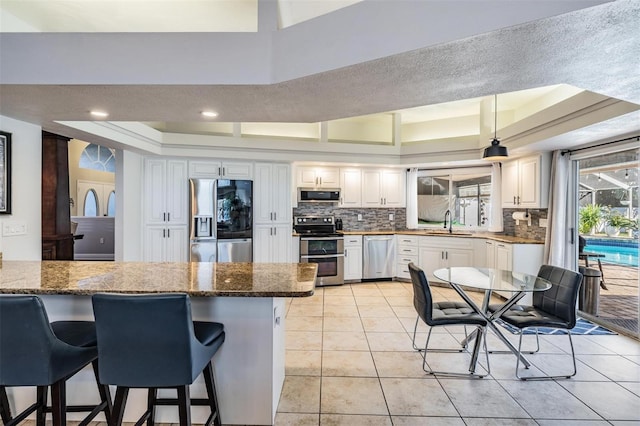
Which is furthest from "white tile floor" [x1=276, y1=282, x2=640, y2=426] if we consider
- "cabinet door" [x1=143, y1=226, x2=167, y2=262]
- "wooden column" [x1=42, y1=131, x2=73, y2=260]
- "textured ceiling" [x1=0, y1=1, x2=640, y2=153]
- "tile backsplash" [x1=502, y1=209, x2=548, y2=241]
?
"wooden column" [x1=42, y1=131, x2=73, y2=260]

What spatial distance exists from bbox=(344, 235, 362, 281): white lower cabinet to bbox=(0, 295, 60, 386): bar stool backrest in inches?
182

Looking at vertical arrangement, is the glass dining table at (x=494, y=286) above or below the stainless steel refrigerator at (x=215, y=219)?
below

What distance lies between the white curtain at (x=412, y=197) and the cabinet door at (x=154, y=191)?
415cm

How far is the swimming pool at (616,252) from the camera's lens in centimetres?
373

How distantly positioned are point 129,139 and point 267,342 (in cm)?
331

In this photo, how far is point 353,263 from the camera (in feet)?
19.5

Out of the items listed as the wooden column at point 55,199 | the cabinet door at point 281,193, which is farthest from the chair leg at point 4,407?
the cabinet door at point 281,193

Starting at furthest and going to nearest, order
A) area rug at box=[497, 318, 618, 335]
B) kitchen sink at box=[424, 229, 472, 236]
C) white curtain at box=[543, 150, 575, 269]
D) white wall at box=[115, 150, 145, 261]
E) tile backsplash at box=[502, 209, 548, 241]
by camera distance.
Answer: kitchen sink at box=[424, 229, 472, 236] → tile backsplash at box=[502, 209, 548, 241] → white wall at box=[115, 150, 145, 261] → white curtain at box=[543, 150, 575, 269] → area rug at box=[497, 318, 618, 335]

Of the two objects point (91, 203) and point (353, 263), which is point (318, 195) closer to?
point (353, 263)

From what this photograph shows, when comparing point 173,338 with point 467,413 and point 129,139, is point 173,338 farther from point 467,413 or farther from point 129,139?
point 129,139

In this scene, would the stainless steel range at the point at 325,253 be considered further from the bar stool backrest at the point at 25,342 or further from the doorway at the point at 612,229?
the bar stool backrest at the point at 25,342

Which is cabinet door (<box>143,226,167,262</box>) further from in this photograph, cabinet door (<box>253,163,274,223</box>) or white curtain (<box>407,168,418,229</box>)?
white curtain (<box>407,168,418,229</box>)

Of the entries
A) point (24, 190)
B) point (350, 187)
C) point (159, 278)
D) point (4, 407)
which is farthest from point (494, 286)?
point (24, 190)

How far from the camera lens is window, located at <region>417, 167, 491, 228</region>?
6.00 meters
